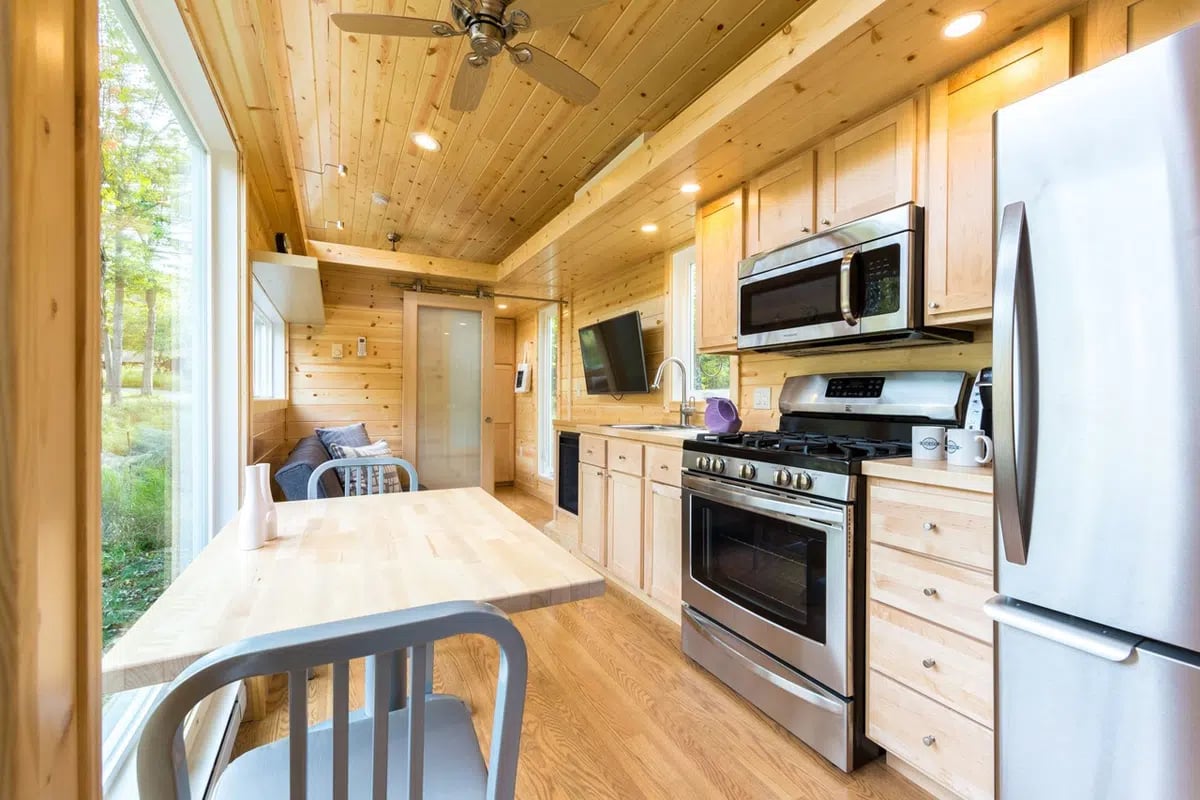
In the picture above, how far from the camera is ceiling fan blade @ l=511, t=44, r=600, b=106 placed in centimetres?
170

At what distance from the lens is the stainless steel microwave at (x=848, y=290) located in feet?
5.80

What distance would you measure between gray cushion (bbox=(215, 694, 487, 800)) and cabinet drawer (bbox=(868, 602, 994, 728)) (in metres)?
1.26

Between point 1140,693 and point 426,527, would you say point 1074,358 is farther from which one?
point 426,527

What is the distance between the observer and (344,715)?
63 centimetres

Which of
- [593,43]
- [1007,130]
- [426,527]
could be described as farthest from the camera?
[593,43]

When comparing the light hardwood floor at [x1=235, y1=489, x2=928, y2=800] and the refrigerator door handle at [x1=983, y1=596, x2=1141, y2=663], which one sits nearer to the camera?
the refrigerator door handle at [x1=983, y1=596, x2=1141, y2=663]

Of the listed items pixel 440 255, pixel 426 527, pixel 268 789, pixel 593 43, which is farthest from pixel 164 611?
pixel 440 255

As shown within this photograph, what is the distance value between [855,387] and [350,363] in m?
4.42

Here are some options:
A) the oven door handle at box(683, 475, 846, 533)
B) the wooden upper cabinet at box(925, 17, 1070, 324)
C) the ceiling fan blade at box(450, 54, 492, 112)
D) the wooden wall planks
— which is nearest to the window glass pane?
the ceiling fan blade at box(450, 54, 492, 112)

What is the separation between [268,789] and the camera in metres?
0.85

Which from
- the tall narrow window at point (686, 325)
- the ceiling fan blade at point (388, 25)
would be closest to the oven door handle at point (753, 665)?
the tall narrow window at point (686, 325)

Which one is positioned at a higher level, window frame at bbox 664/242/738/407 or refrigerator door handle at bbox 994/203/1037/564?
window frame at bbox 664/242/738/407

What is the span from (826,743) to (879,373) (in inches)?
55.4

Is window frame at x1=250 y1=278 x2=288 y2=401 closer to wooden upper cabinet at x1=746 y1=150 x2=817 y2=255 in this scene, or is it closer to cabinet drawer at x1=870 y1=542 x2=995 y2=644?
wooden upper cabinet at x1=746 y1=150 x2=817 y2=255
